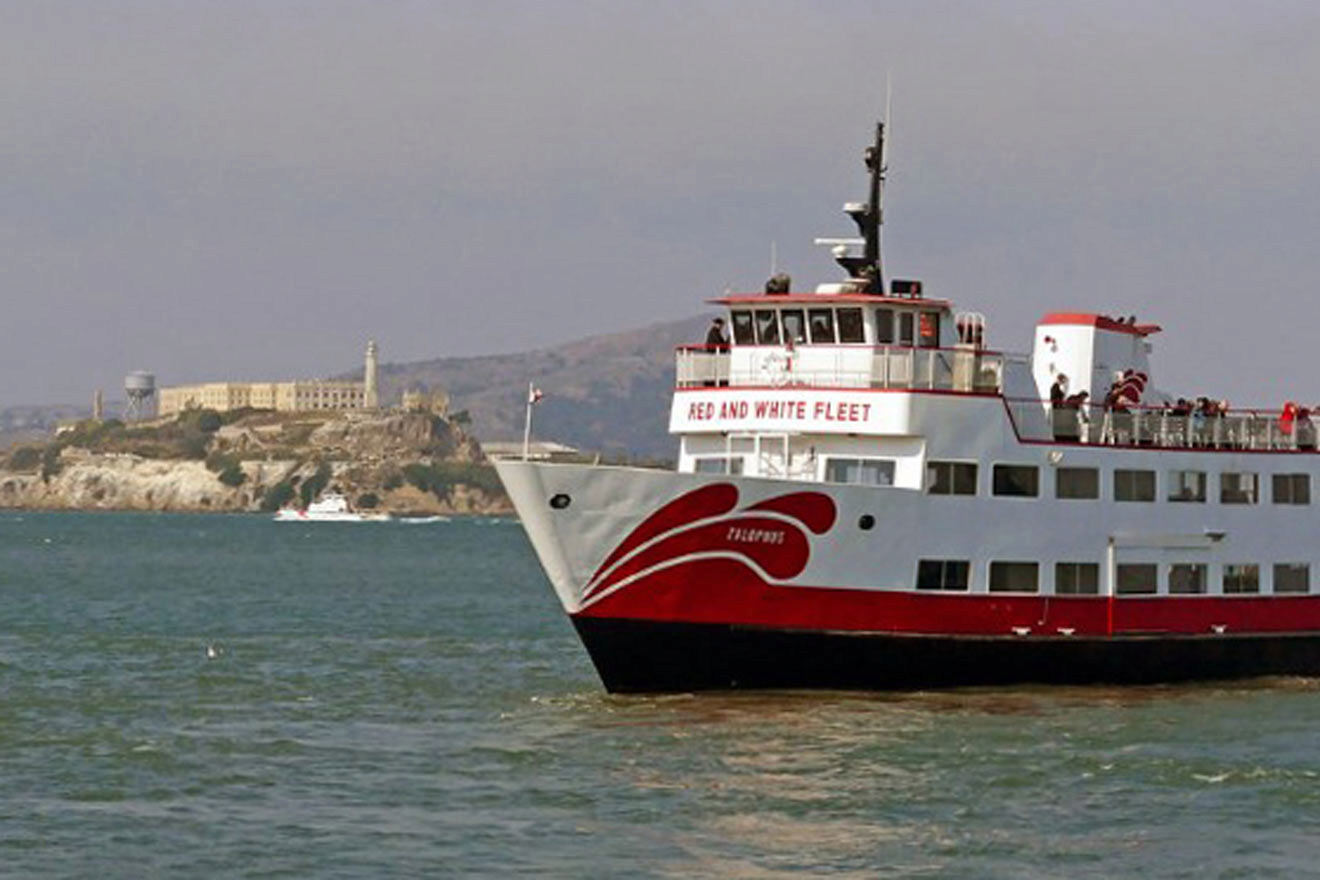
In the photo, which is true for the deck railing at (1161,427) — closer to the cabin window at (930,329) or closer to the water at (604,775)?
the cabin window at (930,329)

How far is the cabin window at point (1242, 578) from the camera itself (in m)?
41.2

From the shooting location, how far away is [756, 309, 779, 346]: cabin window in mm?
38688

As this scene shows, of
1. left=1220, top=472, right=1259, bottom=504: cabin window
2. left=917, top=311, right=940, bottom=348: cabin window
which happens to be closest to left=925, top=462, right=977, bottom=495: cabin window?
left=917, top=311, right=940, bottom=348: cabin window

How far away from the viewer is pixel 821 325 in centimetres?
3841

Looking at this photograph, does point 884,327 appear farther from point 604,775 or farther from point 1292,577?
point 604,775

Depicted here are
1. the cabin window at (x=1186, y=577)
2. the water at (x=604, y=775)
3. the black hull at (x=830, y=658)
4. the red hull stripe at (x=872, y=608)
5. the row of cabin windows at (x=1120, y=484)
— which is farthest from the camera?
the cabin window at (x=1186, y=577)

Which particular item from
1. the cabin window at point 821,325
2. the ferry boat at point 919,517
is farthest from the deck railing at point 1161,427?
the cabin window at point 821,325

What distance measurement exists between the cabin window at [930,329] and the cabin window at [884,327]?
0.51 meters

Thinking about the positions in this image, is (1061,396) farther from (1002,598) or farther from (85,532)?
(85,532)

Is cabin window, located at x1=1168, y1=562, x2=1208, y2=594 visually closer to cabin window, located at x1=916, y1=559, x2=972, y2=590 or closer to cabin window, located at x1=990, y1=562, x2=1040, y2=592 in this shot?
cabin window, located at x1=990, y1=562, x2=1040, y2=592

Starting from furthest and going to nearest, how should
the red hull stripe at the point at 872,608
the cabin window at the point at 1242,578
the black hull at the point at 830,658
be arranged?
the cabin window at the point at 1242,578, the black hull at the point at 830,658, the red hull stripe at the point at 872,608

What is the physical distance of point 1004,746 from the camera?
32750mm

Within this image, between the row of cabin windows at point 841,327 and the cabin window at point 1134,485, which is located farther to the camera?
the cabin window at point 1134,485

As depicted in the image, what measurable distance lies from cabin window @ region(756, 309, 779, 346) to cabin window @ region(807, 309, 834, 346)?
0.63 metres
